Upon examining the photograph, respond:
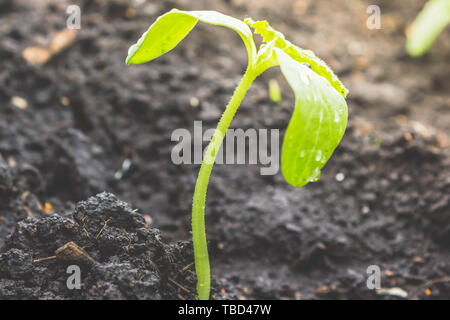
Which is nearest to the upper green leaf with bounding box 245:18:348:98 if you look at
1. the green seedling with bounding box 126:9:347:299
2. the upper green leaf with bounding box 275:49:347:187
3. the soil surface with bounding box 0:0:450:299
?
the green seedling with bounding box 126:9:347:299

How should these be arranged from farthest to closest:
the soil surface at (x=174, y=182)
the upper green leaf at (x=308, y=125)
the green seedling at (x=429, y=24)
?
the green seedling at (x=429, y=24) < the soil surface at (x=174, y=182) < the upper green leaf at (x=308, y=125)

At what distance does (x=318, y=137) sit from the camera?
0.74 m

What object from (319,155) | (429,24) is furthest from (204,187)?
(429,24)

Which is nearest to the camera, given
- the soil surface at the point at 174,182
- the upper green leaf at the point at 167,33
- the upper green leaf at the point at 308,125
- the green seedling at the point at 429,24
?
the upper green leaf at the point at 308,125

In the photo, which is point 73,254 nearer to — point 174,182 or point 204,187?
point 204,187

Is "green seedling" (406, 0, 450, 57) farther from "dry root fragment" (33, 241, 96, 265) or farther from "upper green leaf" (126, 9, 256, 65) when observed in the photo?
"dry root fragment" (33, 241, 96, 265)

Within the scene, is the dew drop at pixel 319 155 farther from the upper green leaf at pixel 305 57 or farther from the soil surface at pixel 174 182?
the soil surface at pixel 174 182

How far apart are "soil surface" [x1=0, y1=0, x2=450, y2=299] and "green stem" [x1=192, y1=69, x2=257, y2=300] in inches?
2.6

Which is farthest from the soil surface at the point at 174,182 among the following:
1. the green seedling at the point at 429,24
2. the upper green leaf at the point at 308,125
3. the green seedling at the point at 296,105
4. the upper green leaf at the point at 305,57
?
the upper green leaf at the point at 305,57

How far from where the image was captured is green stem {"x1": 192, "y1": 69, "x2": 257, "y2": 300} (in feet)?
3.07

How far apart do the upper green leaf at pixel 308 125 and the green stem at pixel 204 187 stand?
0.17 meters

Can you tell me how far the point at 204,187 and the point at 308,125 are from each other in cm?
32

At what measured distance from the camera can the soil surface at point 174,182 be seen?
3.30 feet
